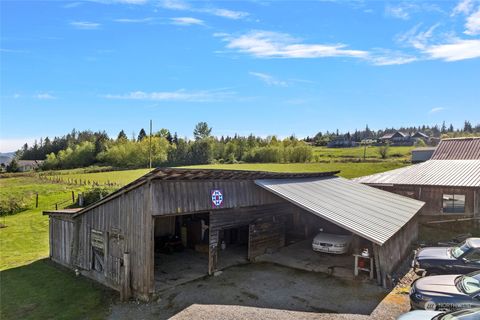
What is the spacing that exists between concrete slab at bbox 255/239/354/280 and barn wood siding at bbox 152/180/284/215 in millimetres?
2764

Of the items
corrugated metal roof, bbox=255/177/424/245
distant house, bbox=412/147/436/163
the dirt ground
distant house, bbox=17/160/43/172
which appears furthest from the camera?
distant house, bbox=17/160/43/172

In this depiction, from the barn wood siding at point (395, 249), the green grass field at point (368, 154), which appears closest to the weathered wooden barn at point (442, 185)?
the barn wood siding at point (395, 249)

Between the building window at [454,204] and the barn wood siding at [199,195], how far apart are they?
14.6m

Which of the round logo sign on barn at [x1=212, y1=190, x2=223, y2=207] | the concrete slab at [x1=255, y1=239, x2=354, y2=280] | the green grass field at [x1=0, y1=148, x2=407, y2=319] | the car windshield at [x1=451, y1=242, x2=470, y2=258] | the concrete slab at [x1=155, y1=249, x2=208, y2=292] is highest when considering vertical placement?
the round logo sign on barn at [x1=212, y1=190, x2=223, y2=207]

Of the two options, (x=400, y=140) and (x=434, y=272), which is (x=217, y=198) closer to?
(x=434, y=272)

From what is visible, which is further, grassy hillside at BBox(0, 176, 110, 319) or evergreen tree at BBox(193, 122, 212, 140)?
evergreen tree at BBox(193, 122, 212, 140)

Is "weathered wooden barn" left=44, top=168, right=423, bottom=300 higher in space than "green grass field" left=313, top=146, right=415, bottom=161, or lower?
lower

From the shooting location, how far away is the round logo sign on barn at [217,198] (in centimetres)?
1416

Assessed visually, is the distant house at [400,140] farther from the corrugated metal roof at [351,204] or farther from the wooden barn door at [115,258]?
the wooden barn door at [115,258]

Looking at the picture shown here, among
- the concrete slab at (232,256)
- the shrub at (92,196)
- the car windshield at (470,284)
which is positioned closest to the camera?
the car windshield at (470,284)

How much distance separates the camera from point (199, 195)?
13.6 m

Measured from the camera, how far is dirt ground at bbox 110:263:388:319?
1123 cm

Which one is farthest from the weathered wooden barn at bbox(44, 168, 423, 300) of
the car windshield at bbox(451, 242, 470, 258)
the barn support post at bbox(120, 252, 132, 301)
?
the car windshield at bbox(451, 242, 470, 258)

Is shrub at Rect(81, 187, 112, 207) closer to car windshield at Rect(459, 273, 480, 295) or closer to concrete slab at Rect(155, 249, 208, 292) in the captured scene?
concrete slab at Rect(155, 249, 208, 292)
